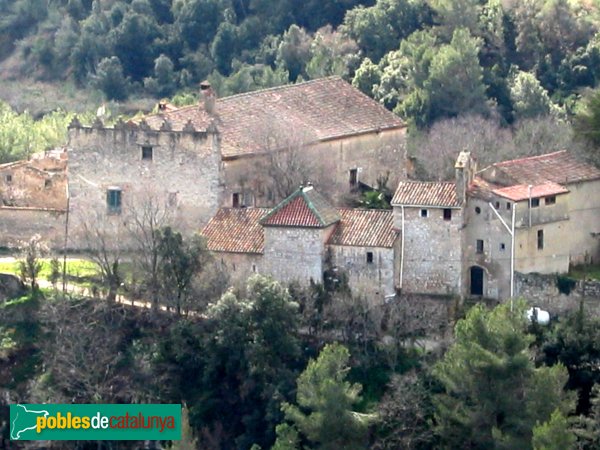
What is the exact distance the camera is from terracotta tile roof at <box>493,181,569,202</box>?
5512 cm

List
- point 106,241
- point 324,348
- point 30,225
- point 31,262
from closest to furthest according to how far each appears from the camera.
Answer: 1. point 324,348
2. point 31,262
3. point 106,241
4. point 30,225

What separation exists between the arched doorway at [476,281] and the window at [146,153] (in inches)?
393

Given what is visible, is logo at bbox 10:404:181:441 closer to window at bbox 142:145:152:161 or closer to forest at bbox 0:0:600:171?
window at bbox 142:145:152:161

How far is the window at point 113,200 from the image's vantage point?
6044 centimetres

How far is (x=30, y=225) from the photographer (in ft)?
202

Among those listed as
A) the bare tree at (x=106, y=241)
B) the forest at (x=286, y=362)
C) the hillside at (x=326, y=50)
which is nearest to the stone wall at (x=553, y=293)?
the forest at (x=286, y=362)

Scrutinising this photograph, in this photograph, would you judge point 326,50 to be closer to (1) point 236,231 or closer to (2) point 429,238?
(1) point 236,231

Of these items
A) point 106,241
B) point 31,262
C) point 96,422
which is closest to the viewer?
point 96,422

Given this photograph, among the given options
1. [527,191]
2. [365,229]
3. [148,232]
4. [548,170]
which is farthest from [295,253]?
[548,170]

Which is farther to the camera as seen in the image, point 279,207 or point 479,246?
point 279,207

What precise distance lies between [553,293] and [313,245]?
6.31 meters

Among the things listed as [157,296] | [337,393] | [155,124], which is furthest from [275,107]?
[337,393]

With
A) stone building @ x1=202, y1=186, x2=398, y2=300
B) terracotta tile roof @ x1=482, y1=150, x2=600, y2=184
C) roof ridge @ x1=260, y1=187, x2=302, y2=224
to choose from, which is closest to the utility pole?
terracotta tile roof @ x1=482, y1=150, x2=600, y2=184

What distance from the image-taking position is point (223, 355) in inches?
2163
